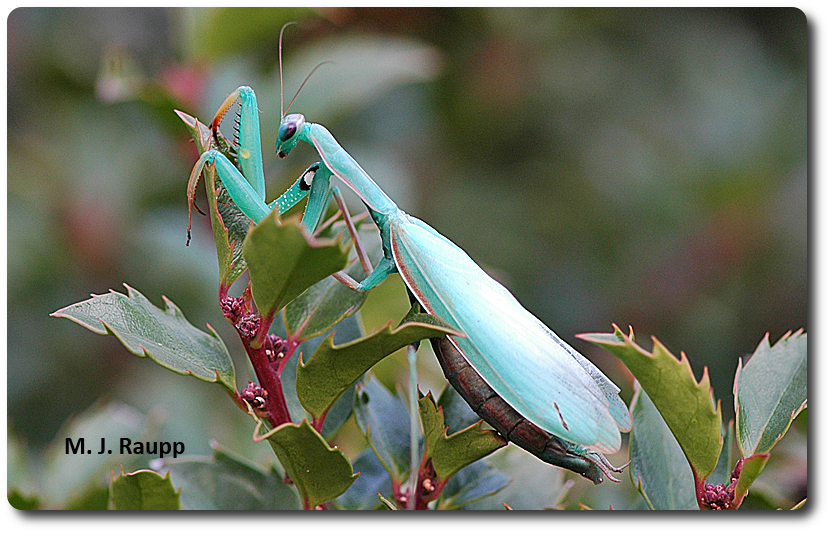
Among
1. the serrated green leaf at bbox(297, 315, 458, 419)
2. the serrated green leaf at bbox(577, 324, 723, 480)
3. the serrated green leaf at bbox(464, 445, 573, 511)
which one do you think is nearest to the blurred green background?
the serrated green leaf at bbox(577, 324, 723, 480)

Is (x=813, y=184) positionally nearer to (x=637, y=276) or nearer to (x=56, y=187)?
(x=637, y=276)

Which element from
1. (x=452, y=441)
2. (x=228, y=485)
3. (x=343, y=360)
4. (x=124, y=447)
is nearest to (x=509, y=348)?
(x=452, y=441)

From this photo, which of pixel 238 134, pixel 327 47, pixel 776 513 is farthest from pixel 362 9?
pixel 776 513

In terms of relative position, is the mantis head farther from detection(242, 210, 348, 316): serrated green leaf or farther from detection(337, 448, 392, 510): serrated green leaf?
detection(337, 448, 392, 510): serrated green leaf

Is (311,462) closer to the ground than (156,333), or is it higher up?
closer to the ground

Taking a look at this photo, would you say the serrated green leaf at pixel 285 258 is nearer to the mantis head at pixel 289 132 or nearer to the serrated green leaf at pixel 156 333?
the serrated green leaf at pixel 156 333

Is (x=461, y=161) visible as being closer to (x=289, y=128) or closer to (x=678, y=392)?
(x=289, y=128)

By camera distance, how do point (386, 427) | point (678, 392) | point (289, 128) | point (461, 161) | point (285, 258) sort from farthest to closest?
point (461, 161) → point (289, 128) → point (386, 427) → point (678, 392) → point (285, 258)
